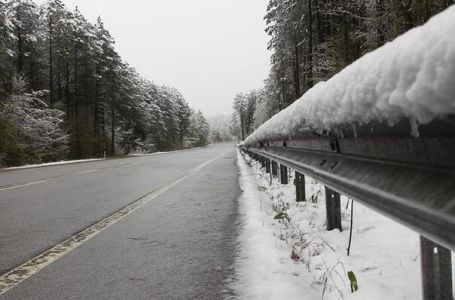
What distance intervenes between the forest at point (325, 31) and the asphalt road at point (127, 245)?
7419 mm

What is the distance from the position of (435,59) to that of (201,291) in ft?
7.64

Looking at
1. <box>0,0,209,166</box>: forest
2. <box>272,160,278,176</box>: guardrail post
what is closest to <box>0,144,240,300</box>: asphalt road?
<box>272,160,278,176</box>: guardrail post

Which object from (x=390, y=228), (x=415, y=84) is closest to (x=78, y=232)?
(x=390, y=228)

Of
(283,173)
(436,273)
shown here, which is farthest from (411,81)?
(283,173)

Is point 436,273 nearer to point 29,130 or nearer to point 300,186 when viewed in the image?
point 300,186

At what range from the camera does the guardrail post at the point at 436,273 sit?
1820 millimetres

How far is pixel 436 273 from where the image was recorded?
184 centimetres

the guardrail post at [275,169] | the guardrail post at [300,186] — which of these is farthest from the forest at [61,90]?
the guardrail post at [300,186]

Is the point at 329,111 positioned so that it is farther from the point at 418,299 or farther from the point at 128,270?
the point at 128,270

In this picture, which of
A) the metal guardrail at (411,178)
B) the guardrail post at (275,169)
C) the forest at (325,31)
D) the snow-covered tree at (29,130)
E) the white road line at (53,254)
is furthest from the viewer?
the snow-covered tree at (29,130)

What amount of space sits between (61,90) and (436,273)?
50642 mm

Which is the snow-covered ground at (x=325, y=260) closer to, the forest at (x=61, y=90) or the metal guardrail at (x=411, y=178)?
the metal guardrail at (x=411, y=178)

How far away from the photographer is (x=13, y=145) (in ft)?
83.1

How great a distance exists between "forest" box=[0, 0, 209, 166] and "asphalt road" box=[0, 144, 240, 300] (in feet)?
63.2
